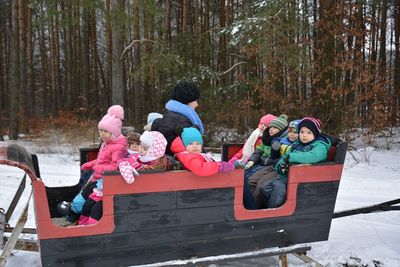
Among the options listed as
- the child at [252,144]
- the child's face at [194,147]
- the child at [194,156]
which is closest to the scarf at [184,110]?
the child at [194,156]

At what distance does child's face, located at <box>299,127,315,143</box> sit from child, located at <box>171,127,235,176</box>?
0.81 meters

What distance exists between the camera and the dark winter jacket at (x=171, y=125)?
3049 millimetres

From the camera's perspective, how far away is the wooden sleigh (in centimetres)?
248

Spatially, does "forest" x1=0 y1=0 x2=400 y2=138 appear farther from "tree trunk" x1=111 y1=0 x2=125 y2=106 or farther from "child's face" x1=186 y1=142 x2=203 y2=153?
"child's face" x1=186 y1=142 x2=203 y2=153

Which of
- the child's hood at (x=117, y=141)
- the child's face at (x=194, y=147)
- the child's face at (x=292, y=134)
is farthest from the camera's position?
the child's face at (x=292, y=134)

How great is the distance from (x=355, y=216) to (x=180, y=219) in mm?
2845

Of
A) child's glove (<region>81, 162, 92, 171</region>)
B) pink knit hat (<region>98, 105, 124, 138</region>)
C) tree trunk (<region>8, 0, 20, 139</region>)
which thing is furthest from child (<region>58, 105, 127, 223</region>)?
tree trunk (<region>8, 0, 20, 139</region>)

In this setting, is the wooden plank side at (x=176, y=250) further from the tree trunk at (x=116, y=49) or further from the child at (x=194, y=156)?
the tree trunk at (x=116, y=49)

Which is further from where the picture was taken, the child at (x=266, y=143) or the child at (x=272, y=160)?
the child at (x=266, y=143)

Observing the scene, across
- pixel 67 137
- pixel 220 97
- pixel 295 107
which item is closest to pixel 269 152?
pixel 295 107

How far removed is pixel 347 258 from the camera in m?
3.55

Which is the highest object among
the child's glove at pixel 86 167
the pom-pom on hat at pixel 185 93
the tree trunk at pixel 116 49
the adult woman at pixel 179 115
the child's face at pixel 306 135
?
the tree trunk at pixel 116 49

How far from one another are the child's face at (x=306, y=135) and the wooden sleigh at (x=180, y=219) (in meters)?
0.24

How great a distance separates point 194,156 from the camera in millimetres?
2656
